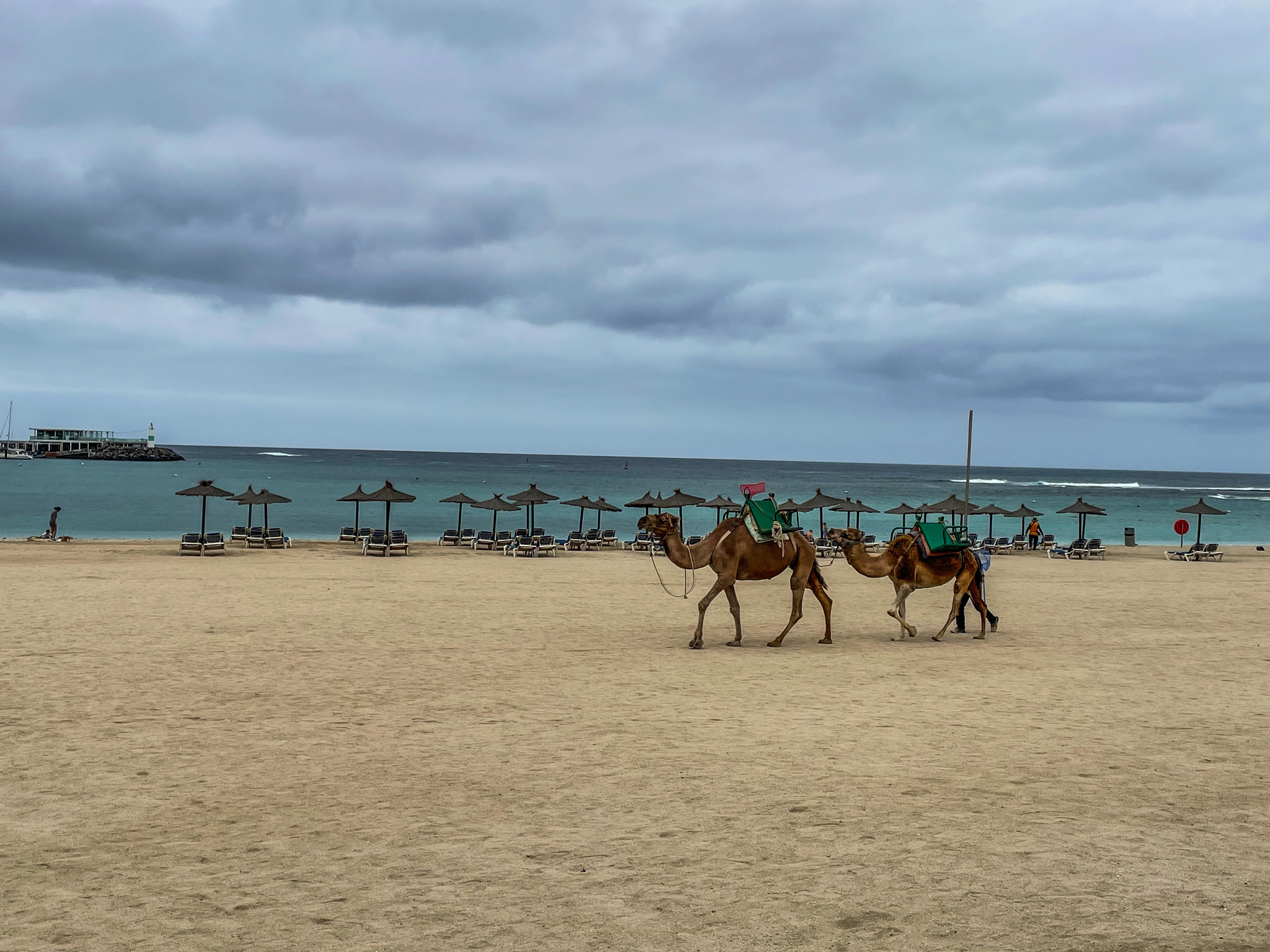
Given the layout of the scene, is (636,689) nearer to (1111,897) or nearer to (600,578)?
(1111,897)

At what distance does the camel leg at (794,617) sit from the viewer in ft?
42.4

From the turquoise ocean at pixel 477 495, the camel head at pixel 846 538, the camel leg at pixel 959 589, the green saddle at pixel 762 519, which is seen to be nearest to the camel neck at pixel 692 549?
the green saddle at pixel 762 519

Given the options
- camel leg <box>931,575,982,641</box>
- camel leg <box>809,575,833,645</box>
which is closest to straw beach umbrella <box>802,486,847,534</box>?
camel leg <box>931,575,982,641</box>

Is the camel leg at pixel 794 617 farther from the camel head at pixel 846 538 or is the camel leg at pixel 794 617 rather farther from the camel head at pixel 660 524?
the camel head at pixel 660 524

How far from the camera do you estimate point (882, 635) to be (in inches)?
560

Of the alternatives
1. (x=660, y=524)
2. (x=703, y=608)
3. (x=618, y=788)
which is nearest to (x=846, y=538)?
(x=703, y=608)

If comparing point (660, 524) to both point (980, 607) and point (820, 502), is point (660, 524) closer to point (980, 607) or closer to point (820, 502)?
point (980, 607)

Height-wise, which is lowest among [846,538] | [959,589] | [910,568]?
[959,589]

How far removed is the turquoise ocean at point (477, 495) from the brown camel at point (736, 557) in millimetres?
32364

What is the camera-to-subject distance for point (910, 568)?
45.6 feet

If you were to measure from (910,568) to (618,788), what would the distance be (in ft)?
27.5

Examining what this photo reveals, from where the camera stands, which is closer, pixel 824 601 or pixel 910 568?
pixel 824 601

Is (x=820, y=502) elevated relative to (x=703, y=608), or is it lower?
elevated

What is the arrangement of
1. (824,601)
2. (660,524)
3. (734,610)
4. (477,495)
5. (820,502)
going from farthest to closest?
(477,495) → (820,502) → (824,601) → (734,610) → (660,524)
